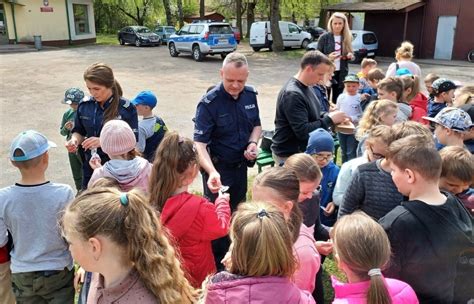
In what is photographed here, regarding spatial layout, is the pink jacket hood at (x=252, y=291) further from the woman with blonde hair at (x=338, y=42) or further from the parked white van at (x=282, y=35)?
the parked white van at (x=282, y=35)

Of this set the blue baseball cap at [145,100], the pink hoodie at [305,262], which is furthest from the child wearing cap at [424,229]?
the blue baseball cap at [145,100]

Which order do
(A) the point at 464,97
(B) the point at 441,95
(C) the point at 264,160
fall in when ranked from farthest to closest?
(C) the point at 264,160 → (B) the point at 441,95 → (A) the point at 464,97

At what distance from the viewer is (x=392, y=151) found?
254 centimetres

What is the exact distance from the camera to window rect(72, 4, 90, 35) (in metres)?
34.3

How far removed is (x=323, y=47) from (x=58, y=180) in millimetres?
5139

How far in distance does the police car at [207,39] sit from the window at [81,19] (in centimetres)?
1530

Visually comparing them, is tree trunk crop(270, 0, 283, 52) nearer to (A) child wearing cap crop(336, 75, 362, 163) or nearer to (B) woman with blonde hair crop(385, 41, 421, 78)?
(B) woman with blonde hair crop(385, 41, 421, 78)

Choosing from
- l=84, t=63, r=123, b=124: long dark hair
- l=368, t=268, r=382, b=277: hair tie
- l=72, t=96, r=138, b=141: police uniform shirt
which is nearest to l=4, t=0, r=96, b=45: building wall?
l=72, t=96, r=138, b=141: police uniform shirt

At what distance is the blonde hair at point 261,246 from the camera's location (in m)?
1.86

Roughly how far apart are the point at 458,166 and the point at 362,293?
1.44 metres

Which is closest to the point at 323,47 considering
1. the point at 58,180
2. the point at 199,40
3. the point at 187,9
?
the point at 58,180

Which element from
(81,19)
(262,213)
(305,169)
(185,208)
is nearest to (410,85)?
(305,169)

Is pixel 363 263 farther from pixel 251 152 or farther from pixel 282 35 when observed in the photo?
pixel 282 35

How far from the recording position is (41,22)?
3142 cm
